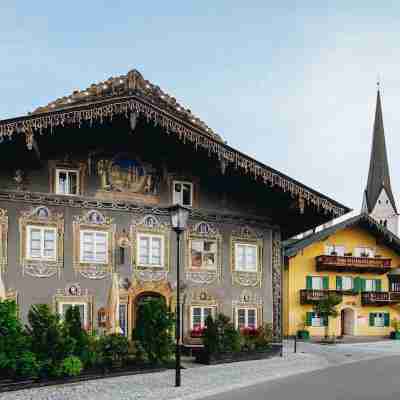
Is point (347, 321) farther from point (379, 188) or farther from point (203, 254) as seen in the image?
point (379, 188)

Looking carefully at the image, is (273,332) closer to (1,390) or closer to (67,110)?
(67,110)

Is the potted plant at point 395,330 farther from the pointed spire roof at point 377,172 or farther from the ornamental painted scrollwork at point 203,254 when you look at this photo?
the pointed spire roof at point 377,172

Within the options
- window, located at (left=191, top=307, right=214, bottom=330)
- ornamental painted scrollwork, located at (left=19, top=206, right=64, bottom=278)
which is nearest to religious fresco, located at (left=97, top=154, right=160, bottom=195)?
ornamental painted scrollwork, located at (left=19, top=206, right=64, bottom=278)

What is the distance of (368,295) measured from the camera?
4350 cm

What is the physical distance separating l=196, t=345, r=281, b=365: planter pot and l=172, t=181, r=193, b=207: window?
575 centimetres

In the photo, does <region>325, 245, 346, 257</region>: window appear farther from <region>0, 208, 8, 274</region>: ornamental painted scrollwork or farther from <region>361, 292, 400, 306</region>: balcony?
<region>0, 208, 8, 274</region>: ornamental painted scrollwork

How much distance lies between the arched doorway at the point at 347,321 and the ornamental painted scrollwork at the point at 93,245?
24912mm

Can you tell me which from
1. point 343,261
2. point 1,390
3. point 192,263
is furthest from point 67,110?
point 343,261

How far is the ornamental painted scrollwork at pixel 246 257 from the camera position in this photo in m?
25.9

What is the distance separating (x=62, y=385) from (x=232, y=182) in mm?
11855

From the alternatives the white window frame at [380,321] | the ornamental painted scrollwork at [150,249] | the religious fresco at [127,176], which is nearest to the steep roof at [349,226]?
the white window frame at [380,321]

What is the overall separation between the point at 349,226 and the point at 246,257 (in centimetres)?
1964

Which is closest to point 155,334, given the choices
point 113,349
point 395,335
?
point 113,349

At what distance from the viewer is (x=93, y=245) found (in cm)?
2314
